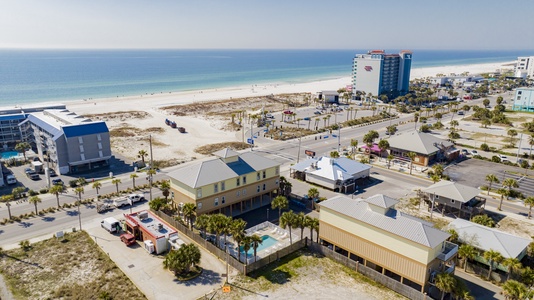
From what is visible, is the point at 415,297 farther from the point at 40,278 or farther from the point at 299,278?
the point at 40,278

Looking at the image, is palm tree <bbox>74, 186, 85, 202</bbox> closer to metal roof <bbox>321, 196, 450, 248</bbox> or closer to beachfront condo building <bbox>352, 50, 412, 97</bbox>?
metal roof <bbox>321, 196, 450, 248</bbox>

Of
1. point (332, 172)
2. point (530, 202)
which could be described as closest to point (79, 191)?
point (332, 172)

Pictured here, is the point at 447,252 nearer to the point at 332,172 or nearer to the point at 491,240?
the point at 491,240

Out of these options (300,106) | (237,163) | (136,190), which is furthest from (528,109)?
(136,190)

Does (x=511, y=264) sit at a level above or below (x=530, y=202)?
above

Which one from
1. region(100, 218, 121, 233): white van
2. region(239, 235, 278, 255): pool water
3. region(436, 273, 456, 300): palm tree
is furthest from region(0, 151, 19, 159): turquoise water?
region(436, 273, 456, 300): palm tree

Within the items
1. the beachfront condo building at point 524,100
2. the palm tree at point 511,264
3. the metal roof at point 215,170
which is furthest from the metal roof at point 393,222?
the beachfront condo building at point 524,100
